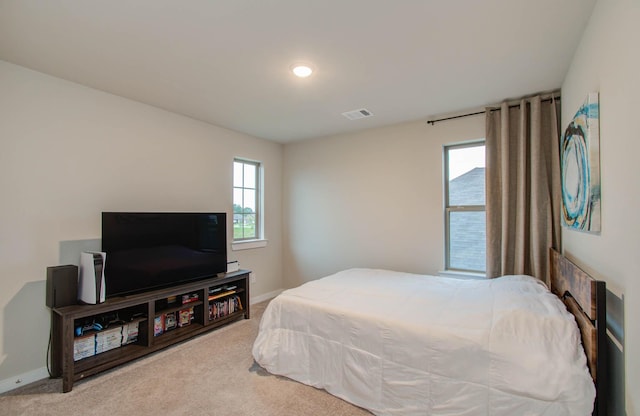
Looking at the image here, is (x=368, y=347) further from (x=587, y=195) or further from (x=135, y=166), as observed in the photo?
(x=135, y=166)

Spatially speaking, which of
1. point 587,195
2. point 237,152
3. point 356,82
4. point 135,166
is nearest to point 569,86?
point 587,195

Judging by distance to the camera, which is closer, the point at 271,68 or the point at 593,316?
the point at 593,316

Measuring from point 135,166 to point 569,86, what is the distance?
13.0 ft

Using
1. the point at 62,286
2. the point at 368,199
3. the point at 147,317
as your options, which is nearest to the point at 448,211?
the point at 368,199

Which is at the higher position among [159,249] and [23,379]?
[159,249]

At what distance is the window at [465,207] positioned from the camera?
3312 mm

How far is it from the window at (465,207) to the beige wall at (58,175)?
3049 millimetres

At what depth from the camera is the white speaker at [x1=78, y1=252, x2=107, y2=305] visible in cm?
235

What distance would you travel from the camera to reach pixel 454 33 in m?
1.90

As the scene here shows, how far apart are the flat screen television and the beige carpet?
0.70 metres

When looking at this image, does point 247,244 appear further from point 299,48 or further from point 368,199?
point 299,48

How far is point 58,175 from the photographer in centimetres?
250

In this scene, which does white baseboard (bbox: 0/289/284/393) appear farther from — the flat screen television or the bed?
the bed

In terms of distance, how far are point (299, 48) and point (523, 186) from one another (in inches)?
95.6
